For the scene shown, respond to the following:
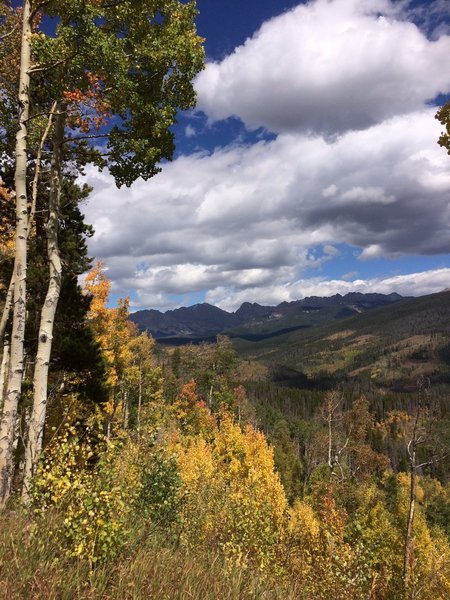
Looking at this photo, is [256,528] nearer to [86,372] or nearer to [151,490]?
[151,490]

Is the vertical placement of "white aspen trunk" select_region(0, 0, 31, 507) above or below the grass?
above

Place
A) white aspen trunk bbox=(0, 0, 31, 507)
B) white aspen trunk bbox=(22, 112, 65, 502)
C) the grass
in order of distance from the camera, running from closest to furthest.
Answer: the grass
white aspen trunk bbox=(0, 0, 31, 507)
white aspen trunk bbox=(22, 112, 65, 502)

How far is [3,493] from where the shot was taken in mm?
6879

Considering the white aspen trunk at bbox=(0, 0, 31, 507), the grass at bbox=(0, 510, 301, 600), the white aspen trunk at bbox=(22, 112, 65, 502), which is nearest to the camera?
the grass at bbox=(0, 510, 301, 600)

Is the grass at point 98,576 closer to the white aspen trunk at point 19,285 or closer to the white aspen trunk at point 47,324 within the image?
the white aspen trunk at point 19,285

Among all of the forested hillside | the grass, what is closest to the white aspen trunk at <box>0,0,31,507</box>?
the forested hillside

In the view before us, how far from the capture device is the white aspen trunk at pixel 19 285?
7.13 metres

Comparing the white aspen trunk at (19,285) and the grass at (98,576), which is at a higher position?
the white aspen trunk at (19,285)

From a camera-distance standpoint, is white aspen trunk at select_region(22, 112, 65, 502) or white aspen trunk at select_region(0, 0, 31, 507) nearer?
white aspen trunk at select_region(0, 0, 31, 507)

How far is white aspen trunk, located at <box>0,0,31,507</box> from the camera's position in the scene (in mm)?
7133

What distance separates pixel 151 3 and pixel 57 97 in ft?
9.43

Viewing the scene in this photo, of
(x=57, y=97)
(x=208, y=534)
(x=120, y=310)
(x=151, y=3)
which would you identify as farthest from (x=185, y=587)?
(x=120, y=310)

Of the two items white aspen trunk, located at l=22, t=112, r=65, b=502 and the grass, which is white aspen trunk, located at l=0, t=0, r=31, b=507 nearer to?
white aspen trunk, located at l=22, t=112, r=65, b=502

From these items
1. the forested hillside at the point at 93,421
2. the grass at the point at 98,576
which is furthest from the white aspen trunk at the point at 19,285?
the grass at the point at 98,576
